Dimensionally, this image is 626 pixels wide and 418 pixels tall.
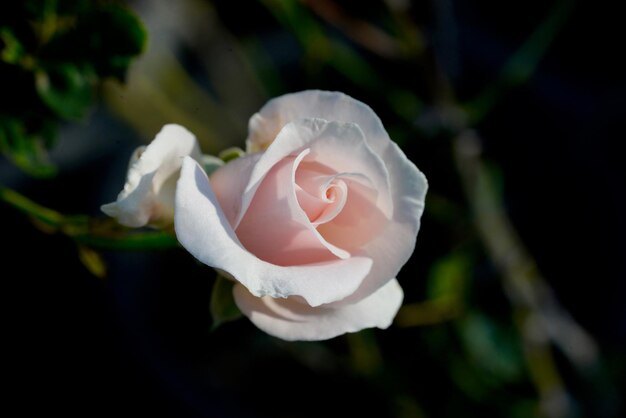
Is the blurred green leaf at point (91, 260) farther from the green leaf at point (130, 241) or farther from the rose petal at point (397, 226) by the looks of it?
the rose petal at point (397, 226)

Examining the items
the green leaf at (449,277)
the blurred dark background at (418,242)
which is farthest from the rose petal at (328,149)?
the green leaf at (449,277)

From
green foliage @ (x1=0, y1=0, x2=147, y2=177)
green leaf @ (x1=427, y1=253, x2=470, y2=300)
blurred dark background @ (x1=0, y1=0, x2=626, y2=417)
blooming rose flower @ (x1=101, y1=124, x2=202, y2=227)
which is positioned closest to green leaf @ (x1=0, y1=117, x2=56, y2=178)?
green foliage @ (x1=0, y1=0, x2=147, y2=177)

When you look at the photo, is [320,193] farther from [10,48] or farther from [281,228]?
[10,48]

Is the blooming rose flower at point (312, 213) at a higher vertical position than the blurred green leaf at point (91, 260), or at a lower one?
higher

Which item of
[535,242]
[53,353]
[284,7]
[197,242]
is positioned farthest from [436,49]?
[53,353]

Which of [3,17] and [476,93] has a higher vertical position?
[3,17]

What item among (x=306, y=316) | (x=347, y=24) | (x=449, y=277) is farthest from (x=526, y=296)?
(x=306, y=316)

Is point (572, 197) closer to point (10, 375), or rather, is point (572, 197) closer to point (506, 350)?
point (506, 350)
